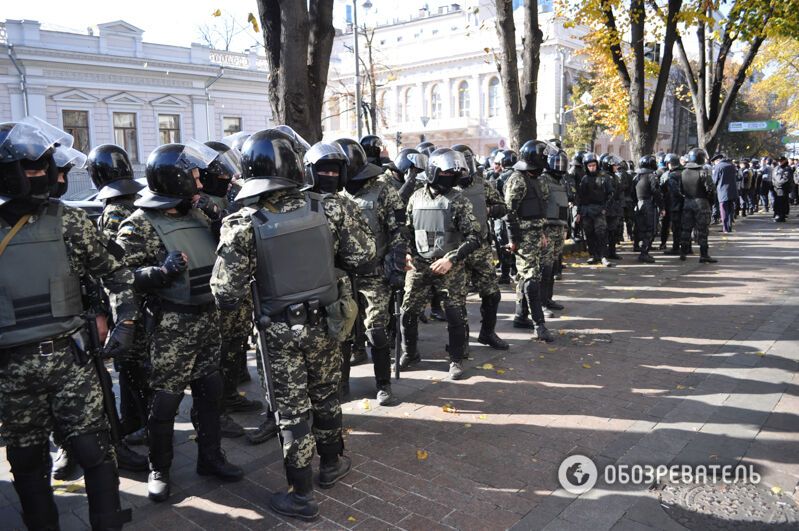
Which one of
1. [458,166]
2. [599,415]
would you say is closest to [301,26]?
[458,166]

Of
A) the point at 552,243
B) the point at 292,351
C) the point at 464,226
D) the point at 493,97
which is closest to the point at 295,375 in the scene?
the point at 292,351

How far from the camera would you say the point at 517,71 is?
39.4 feet

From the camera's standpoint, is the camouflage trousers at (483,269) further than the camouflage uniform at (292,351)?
Yes

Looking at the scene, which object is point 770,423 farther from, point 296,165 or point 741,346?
point 296,165

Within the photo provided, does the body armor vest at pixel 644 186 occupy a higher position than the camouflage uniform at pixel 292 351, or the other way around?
the body armor vest at pixel 644 186

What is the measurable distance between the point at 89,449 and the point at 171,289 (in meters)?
1.05

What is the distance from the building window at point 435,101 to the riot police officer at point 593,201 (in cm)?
4500

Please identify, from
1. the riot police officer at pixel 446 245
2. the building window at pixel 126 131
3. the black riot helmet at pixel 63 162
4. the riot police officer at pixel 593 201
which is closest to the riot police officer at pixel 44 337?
the black riot helmet at pixel 63 162

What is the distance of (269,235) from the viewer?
11.7ft

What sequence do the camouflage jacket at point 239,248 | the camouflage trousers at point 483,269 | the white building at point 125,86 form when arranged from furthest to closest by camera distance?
the white building at point 125,86 → the camouflage trousers at point 483,269 → the camouflage jacket at point 239,248

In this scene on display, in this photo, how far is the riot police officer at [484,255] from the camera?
644 cm

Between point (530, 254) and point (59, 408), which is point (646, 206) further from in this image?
point (59, 408)

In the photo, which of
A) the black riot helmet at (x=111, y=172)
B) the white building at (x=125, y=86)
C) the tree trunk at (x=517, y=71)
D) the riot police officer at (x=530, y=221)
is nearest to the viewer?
the black riot helmet at (x=111, y=172)

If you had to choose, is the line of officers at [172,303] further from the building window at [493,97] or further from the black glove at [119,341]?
the building window at [493,97]
